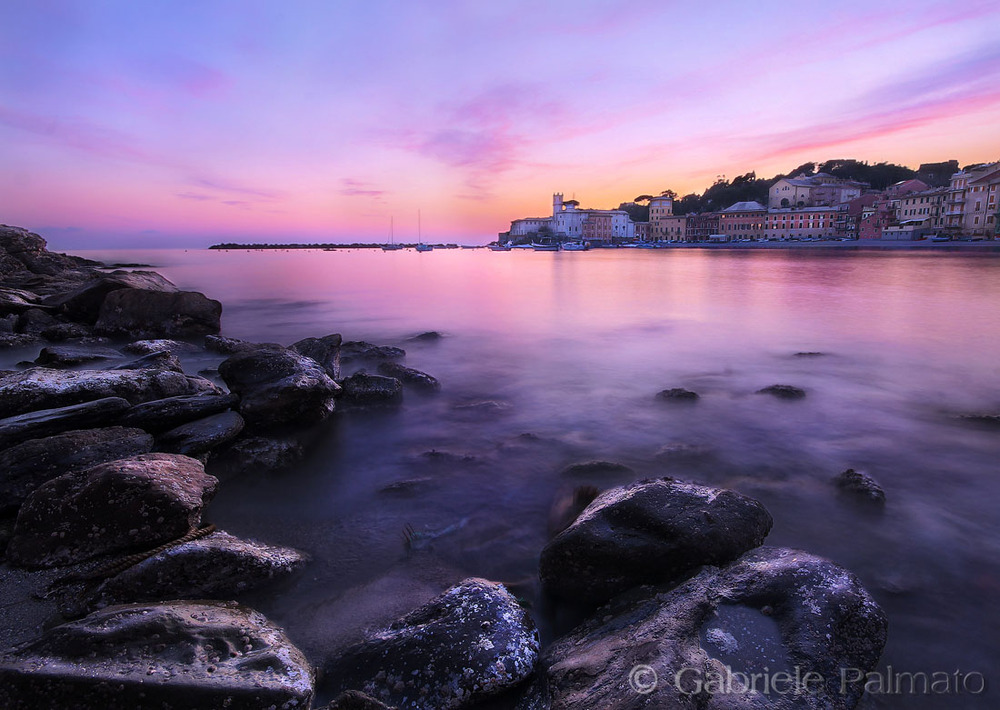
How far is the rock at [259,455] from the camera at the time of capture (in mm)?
5453

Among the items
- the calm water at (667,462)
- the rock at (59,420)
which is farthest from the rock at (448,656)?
the rock at (59,420)

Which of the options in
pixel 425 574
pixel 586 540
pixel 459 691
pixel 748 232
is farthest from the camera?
pixel 748 232

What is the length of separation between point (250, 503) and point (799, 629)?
462 cm

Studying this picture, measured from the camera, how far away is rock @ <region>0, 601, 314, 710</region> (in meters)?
2.14

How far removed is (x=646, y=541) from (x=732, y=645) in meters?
0.91

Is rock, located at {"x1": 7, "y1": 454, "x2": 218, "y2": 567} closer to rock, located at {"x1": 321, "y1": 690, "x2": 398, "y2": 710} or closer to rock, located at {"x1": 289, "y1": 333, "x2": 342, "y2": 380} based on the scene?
rock, located at {"x1": 321, "y1": 690, "x2": 398, "y2": 710}

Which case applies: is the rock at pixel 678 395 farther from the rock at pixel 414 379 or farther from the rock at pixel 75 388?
the rock at pixel 75 388

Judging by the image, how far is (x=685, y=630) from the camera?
8.74 feet

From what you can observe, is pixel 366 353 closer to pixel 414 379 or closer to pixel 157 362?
pixel 414 379

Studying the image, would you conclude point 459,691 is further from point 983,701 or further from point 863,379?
point 863,379

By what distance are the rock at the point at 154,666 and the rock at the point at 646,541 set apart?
1.80 metres

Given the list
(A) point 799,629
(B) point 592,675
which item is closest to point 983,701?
(A) point 799,629

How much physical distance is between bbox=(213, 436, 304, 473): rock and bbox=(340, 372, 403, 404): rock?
211cm

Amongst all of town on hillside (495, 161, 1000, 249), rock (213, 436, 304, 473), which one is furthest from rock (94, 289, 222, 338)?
town on hillside (495, 161, 1000, 249)
